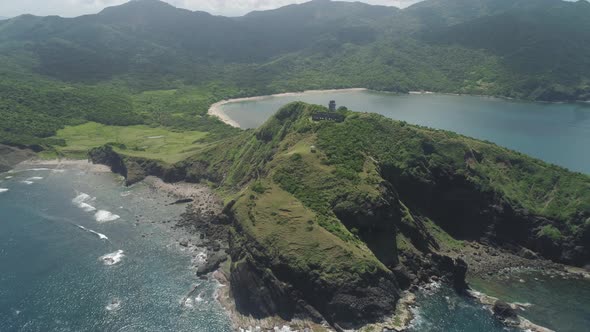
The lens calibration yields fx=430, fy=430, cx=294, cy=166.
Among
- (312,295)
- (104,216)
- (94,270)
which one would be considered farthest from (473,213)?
(104,216)

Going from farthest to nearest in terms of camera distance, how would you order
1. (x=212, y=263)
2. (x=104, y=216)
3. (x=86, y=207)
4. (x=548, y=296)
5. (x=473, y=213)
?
1. (x=86, y=207)
2. (x=104, y=216)
3. (x=473, y=213)
4. (x=212, y=263)
5. (x=548, y=296)

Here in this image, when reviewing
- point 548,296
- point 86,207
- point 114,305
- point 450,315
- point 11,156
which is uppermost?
point 11,156

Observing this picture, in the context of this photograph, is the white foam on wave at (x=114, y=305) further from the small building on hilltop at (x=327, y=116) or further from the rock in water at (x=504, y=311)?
the small building on hilltop at (x=327, y=116)

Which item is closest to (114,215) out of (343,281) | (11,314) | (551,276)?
(11,314)

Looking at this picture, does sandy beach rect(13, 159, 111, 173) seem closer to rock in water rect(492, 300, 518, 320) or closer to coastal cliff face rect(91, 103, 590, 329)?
coastal cliff face rect(91, 103, 590, 329)

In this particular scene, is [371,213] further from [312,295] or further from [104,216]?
[104,216]

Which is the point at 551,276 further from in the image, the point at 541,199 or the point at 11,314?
the point at 11,314
